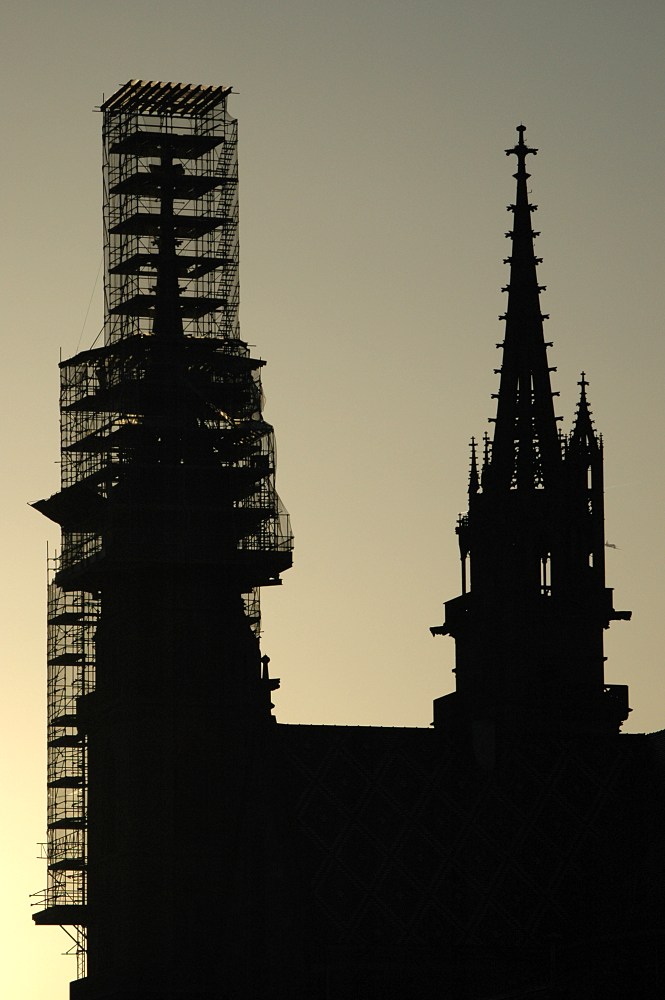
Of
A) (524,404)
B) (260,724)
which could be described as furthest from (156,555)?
(524,404)

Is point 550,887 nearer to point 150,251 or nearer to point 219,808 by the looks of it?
point 219,808

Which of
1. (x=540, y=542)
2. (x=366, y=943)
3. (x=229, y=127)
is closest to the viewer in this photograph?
(x=366, y=943)

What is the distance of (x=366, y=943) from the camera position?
130 m

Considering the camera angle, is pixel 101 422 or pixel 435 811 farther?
pixel 101 422

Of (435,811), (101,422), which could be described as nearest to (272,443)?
(101,422)

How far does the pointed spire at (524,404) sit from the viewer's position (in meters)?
139

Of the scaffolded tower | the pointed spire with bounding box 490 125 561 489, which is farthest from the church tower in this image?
the scaffolded tower

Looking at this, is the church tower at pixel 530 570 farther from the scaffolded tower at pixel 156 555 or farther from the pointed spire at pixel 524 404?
the scaffolded tower at pixel 156 555

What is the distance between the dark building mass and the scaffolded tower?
11 cm

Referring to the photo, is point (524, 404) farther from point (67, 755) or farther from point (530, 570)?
point (67, 755)

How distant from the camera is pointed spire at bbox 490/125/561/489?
455 ft

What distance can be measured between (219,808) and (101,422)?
14.6 metres

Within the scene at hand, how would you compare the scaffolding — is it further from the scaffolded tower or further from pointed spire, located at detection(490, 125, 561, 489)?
pointed spire, located at detection(490, 125, 561, 489)

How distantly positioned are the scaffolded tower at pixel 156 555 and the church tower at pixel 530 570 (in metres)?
7.47
